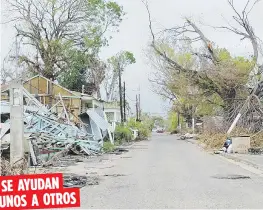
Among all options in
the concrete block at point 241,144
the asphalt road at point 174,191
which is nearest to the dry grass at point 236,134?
the concrete block at point 241,144

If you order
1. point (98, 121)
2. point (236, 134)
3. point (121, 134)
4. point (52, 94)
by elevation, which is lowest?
point (121, 134)

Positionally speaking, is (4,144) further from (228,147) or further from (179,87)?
(179,87)

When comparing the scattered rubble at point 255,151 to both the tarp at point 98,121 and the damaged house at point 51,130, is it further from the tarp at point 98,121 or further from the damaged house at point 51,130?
the tarp at point 98,121

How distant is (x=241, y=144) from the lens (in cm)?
2466

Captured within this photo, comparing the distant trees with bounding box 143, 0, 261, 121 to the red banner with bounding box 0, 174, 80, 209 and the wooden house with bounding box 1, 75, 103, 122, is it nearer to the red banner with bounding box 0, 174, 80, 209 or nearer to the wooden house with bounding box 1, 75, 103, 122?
the wooden house with bounding box 1, 75, 103, 122

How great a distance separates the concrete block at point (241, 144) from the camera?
24484 millimetres

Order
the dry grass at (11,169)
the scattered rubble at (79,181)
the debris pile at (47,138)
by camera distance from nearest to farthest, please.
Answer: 1. the dry grass at (11,169)
2. the scattered rubble at (79,181)
3. the debris pile at (47,138)

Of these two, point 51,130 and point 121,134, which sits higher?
point 51,130

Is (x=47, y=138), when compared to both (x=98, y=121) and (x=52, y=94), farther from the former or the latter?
(x=52, y=94)

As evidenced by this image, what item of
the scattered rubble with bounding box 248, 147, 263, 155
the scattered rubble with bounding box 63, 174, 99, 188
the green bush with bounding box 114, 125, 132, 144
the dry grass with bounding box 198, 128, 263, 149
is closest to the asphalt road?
the scattered rubble with bounding box 63, 174, 99, 188

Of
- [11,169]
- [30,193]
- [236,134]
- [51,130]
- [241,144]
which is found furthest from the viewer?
[236,134]

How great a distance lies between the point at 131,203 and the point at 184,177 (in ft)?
15.5

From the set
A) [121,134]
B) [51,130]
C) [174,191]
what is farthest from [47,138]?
[121,134]

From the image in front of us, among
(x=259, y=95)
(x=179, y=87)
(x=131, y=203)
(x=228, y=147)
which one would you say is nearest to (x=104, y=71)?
(x=179, y=87)
